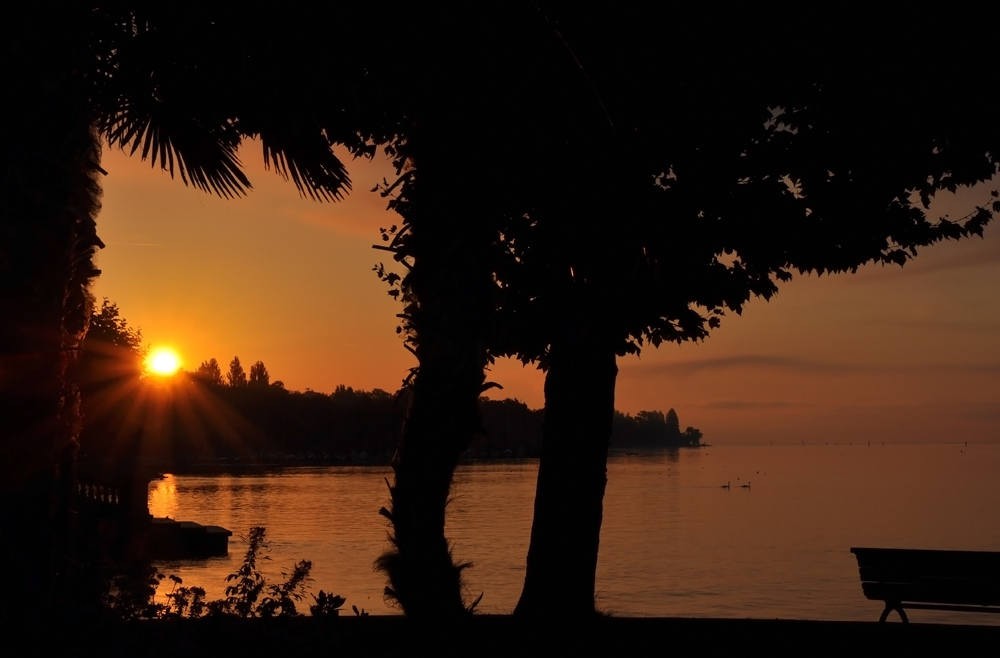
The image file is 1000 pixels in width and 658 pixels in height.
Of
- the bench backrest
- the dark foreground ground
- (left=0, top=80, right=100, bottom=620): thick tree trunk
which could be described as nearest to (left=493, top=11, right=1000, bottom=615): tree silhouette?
the dark foreground ground

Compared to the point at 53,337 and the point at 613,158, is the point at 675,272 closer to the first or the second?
the point at 613,158

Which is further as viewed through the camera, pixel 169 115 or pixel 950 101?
pixel 950 101

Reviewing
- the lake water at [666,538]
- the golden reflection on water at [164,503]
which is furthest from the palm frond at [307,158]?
the golden reflection on water at [164,503]

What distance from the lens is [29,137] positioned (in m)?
5.25

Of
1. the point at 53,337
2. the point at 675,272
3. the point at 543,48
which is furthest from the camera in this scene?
the point at 675,272

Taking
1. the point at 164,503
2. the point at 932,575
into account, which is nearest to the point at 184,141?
the point at 932,575

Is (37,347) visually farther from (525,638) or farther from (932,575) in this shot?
(932,575)

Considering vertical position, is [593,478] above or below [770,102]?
below

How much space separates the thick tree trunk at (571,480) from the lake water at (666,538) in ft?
4.13

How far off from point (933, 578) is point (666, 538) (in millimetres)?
53678

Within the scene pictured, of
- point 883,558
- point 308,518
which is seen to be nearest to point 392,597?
point 883,558

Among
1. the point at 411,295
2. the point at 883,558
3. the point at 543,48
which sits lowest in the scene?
the point at 883,558

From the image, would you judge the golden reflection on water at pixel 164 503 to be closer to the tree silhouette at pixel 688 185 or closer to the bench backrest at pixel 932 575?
the tree silhouette at pixel 688 185

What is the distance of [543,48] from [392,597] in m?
4.26
